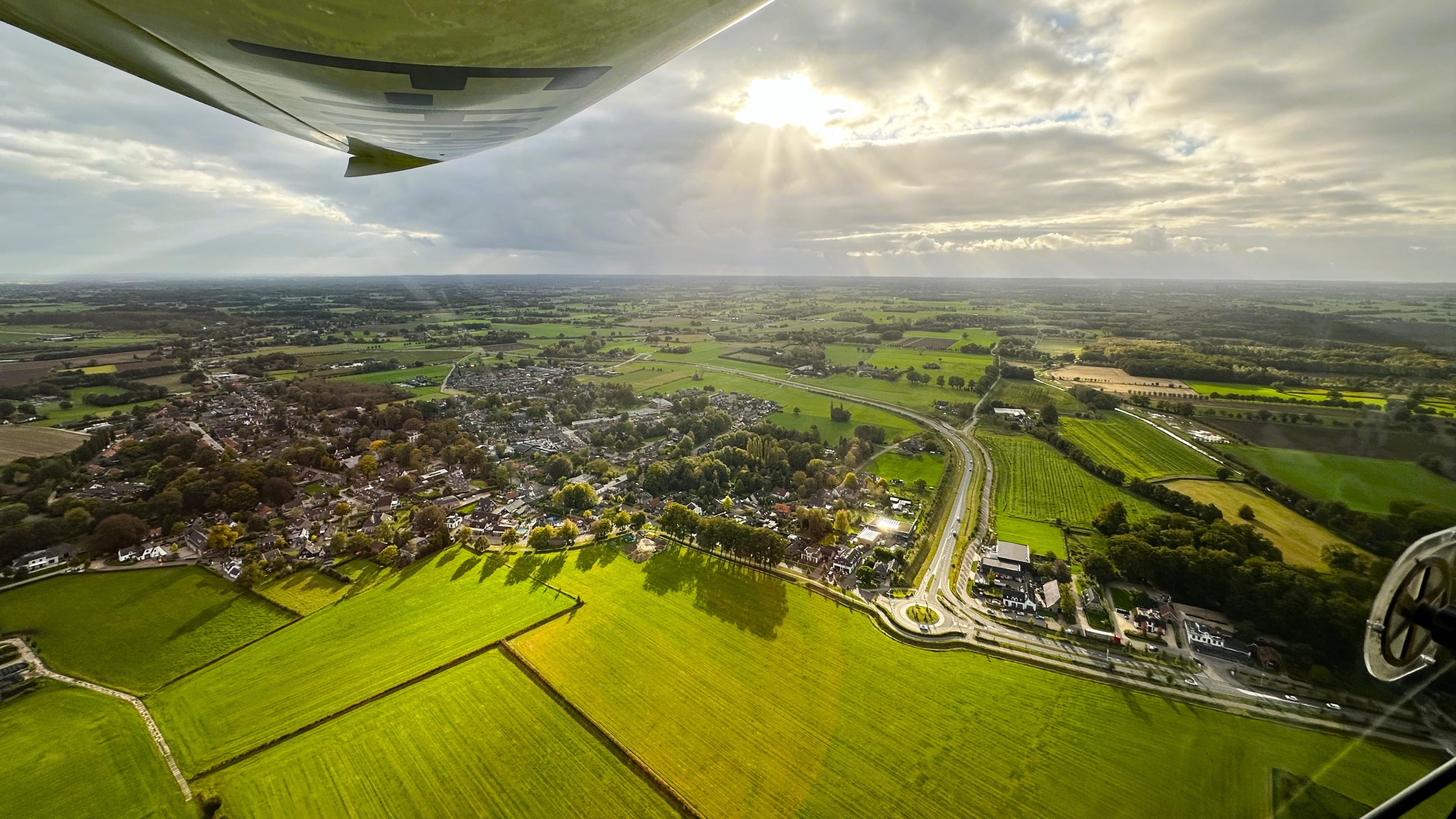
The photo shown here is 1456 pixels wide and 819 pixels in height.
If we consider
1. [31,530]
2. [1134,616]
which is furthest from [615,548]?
[31,530]

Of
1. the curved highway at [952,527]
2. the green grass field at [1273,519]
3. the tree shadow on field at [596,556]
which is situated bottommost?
the tree shadow on field at [596,556]

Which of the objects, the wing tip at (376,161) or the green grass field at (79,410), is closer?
the wing tip at (376,161)

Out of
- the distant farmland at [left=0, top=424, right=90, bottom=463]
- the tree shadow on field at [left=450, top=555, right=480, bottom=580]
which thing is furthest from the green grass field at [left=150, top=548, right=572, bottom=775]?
the distant farmland at [left=0, top=424, right=90, bottom=463]

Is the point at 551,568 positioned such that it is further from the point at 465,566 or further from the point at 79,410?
the point at 79,410

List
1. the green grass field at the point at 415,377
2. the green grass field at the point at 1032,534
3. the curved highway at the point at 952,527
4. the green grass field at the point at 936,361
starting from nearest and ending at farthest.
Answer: the curved highway at the point at 952,527, the green grass field at the point at 1032,534, the green grass field at the point at 415,377, the green grass field at the point at 936,361

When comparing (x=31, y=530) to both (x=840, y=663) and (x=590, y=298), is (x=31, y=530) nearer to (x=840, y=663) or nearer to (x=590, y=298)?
(x=840, y=663)

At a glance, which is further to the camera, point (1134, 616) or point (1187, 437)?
point (1187, 437)

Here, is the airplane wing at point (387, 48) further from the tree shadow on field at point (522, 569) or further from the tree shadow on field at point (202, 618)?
the tree shadow on field at point (202, 618)

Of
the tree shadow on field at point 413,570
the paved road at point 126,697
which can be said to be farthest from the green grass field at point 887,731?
A: the paved road at point 126,697
